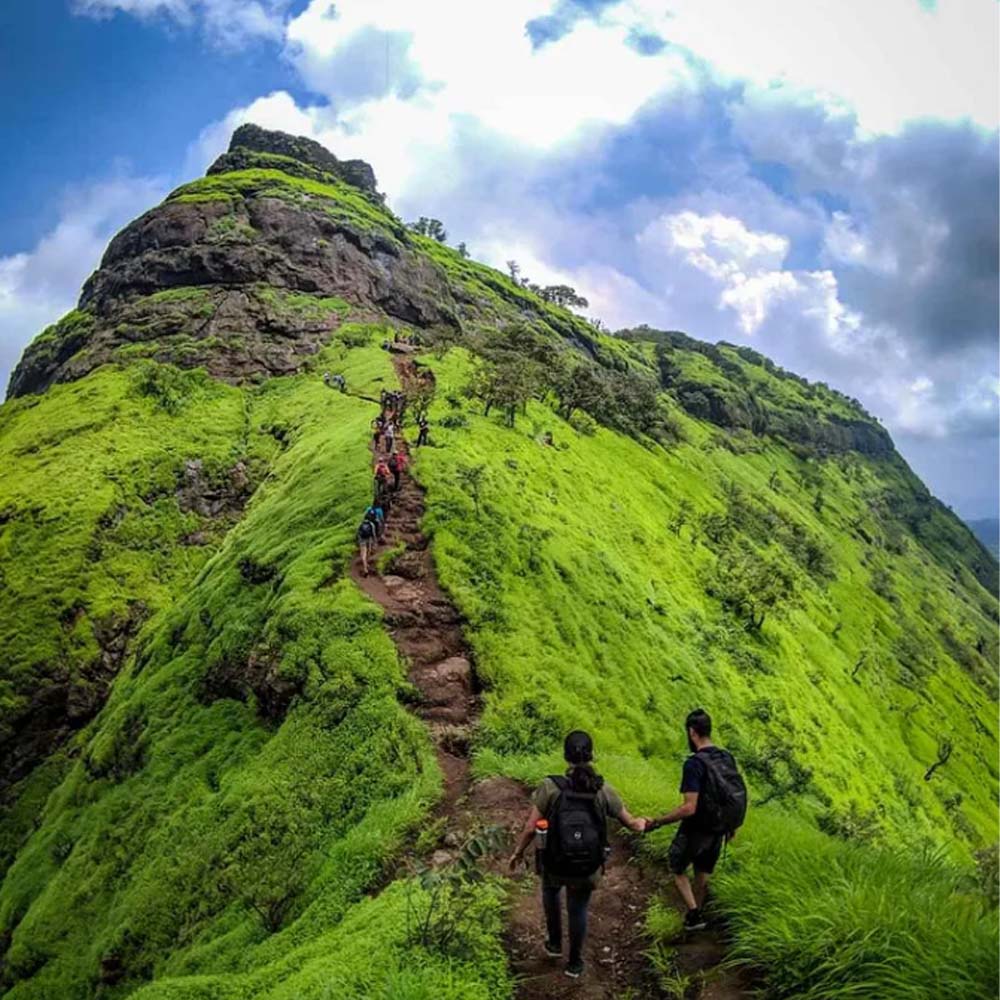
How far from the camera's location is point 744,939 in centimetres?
964

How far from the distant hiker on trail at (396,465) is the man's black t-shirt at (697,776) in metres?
25.4

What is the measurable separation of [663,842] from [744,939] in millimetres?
3815

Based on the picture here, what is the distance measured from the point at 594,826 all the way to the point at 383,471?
25132mm

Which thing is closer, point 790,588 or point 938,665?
point 790,588

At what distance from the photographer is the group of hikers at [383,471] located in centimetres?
2825

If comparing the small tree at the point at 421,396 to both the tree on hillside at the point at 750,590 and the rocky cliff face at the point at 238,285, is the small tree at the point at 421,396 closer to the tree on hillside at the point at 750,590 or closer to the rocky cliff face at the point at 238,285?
the rocky cliff face at the point at 238,285

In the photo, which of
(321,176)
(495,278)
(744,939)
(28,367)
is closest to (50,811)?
(744,939)

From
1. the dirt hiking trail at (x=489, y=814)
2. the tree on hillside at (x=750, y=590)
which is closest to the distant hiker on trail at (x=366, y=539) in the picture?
the dirt hiking trail at (x=489, y=814)

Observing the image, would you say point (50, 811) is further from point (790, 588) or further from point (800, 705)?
point (790, 588)

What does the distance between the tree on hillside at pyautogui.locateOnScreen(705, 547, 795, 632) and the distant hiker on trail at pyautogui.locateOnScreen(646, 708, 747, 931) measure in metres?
41.7

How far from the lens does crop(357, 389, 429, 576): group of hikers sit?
92.7 feet

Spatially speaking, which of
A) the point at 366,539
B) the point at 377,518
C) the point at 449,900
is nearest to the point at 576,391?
the point at 377,518

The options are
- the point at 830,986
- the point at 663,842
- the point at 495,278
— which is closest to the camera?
the point at 830,986

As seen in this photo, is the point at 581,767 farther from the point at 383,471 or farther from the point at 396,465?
the point at 396,465
